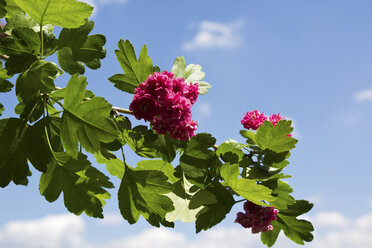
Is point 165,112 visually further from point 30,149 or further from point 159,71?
point 30,149

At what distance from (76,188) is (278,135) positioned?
3.24ft

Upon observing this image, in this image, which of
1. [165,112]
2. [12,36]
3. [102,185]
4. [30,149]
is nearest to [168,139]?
[165,112]

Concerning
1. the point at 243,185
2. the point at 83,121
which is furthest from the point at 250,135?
the point at 83,121

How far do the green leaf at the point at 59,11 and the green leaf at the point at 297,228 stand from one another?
4.67 ft

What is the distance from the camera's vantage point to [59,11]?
178 cm

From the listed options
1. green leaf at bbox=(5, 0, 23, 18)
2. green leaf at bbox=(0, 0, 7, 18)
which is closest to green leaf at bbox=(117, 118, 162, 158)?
green leaf at bbox=(0, 0, 7, 18)

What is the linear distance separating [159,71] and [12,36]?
65 cm

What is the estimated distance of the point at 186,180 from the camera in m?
2.13

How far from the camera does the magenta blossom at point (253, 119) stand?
2.29 m

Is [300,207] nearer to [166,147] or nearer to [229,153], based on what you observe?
[229,153]

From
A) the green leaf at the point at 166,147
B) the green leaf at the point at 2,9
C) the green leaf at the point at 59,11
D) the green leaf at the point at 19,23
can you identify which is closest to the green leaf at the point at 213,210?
the green leaf at the point at 166,147

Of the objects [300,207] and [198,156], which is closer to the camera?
A: [198,156]

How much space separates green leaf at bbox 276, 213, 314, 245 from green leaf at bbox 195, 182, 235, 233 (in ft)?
1.31

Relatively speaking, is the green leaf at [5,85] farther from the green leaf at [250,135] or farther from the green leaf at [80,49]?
the green leaf at [250,135]
